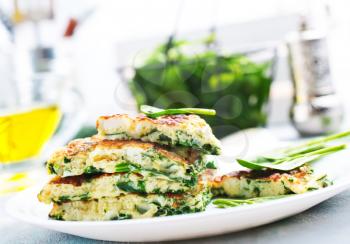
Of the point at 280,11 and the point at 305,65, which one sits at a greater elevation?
the point at 280,11

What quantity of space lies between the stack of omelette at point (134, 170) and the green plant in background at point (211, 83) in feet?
4.19

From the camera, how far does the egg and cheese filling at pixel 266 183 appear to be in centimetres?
127

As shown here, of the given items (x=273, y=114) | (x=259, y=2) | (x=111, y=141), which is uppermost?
(x=259, y=2)

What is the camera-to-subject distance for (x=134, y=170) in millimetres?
1211

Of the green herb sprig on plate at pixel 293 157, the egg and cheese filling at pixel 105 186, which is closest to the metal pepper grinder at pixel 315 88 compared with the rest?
the green herb sprig on plate at pixel 293 157

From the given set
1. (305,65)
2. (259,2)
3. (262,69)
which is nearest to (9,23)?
(262,69)

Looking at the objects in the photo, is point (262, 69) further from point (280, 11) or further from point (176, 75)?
point (280, 11)

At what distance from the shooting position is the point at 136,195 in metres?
1.22

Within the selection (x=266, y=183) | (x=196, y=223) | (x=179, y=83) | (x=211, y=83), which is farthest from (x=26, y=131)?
(x=196, y=223)

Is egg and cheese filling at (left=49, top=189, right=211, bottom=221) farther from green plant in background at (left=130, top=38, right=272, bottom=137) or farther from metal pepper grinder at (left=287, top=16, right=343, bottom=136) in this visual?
metal pepper grinder at (left=287, top=16, right=343, bottom=136)

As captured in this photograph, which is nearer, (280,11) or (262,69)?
(262,69)

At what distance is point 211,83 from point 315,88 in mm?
518

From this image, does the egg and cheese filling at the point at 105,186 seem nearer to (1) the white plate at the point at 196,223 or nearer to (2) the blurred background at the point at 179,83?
(1) the white plate at the point at 196,223

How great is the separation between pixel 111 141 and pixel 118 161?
72mm
